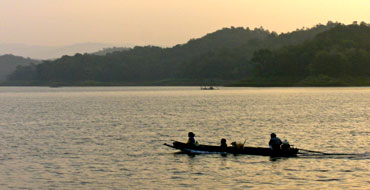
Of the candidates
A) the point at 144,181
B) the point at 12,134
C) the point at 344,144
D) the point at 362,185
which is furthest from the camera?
the point at 12,134

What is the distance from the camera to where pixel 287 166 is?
44219 millimetres

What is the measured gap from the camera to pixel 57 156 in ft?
171

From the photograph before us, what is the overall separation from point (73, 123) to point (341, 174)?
203 feet

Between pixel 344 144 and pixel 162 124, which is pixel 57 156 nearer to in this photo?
pixel 344 144

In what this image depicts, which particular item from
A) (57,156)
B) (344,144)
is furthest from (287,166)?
(57,156)

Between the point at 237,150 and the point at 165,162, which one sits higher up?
the point at 237,150

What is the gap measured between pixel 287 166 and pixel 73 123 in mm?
57224

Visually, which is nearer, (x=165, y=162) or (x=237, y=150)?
(x=165, y=162)

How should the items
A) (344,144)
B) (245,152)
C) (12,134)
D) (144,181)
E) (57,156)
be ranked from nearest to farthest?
(144,181), (245,152), (57,156), (344,144), (12,134)

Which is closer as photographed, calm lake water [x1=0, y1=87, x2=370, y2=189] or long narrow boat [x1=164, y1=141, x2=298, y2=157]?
calm lake water [x1=0, y1=87, x2=370, y2=189]

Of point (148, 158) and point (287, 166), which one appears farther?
point (148, 158)

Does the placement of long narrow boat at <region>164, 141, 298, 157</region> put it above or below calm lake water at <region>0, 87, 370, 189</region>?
above

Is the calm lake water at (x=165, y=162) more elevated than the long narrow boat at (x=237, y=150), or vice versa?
the long narrow boat at (x=237, y=150)

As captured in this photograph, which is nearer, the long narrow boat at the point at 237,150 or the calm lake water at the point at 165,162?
the calm lake water at the point at 165,162
